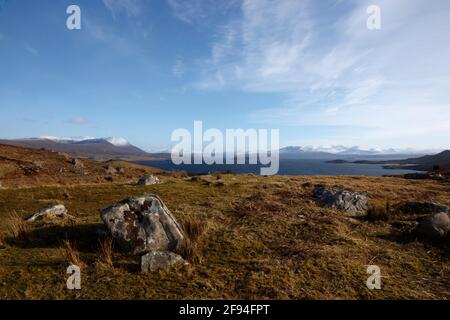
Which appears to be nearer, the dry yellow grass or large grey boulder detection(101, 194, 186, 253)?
the dry yellow grass

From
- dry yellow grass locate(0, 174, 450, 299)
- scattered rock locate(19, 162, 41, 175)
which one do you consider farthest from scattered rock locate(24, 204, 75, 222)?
scattered rock locate(19, 162, 41, 175)

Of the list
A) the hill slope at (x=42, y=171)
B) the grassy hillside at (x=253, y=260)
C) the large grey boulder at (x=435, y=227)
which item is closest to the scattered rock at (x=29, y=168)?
the hill slope at (x=42, y=171)

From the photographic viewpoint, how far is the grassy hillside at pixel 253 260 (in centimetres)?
710

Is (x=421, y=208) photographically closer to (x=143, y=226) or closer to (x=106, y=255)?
(x=143, y=226)

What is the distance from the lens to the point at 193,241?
9.75 m

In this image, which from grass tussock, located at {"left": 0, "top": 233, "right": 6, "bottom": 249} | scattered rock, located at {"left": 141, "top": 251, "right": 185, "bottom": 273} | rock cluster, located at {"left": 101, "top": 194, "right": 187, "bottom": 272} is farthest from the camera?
grass tussock, located at {"left": 0, "top": 233, "right": 6, "bottom": 249}

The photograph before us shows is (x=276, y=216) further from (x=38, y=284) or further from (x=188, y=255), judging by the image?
(x=38, y=284)

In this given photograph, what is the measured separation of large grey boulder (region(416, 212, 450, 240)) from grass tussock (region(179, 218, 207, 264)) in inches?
333

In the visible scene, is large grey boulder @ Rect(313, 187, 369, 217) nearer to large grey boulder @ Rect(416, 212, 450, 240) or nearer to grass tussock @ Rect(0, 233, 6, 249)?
large grey boulder @ Rect(416, 212, 450, 240)

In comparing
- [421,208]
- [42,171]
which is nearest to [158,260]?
[421,208]

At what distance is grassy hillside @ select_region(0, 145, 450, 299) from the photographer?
710 centimetres

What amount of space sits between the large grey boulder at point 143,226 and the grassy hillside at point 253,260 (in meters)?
0.56

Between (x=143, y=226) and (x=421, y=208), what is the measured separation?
46.7ft
